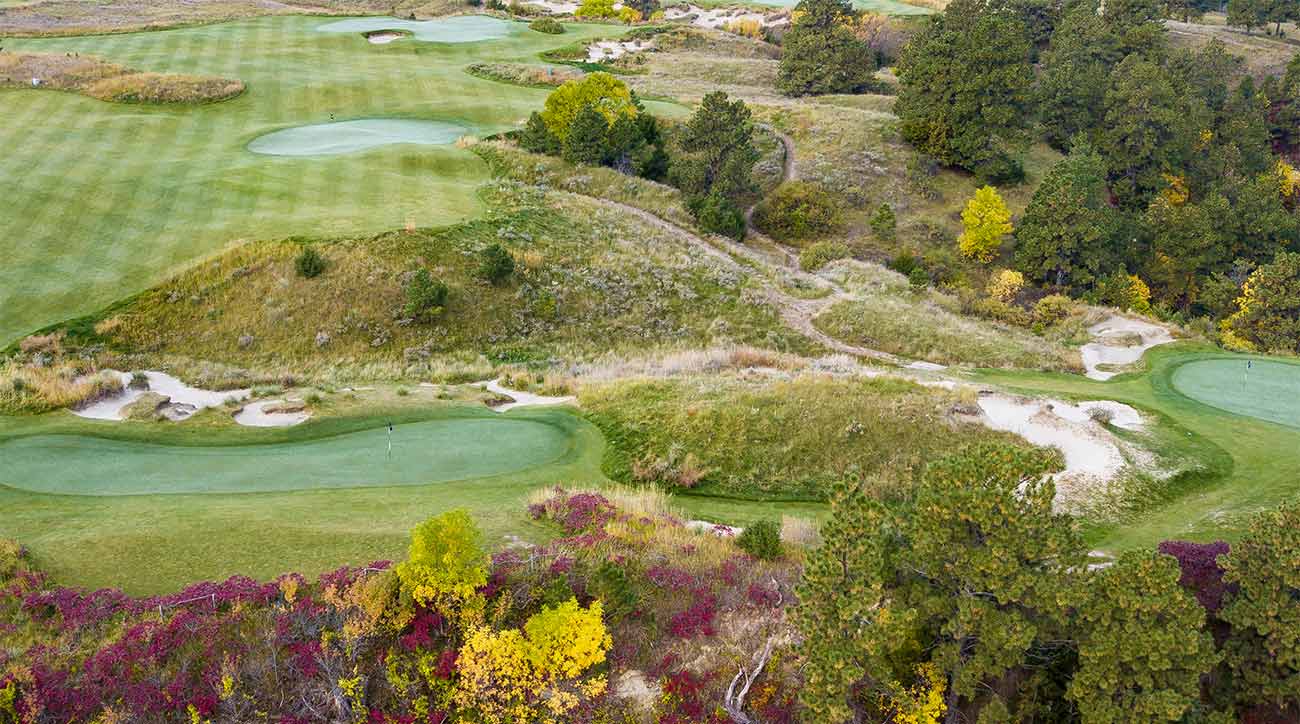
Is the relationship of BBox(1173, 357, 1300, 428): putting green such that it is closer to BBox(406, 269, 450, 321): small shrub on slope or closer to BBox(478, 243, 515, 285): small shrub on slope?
BBox(478, 243, 515, 285): small shrub on slope

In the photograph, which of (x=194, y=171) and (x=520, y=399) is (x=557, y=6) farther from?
(x=520, y=399)

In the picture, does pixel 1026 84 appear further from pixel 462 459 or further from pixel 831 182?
pixel 462 459

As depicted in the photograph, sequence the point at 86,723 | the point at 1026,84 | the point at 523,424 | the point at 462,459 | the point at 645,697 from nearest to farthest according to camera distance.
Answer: the point at 86,723 → the point at 645,697 → the point at 462,459 → the point at 523,424 → the point at 1026,84

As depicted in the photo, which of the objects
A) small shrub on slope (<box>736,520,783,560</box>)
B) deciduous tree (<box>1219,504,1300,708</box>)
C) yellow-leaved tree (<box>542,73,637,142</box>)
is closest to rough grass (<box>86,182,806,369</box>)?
yellow-leaved tree (<box>542,73,637,142</box>)

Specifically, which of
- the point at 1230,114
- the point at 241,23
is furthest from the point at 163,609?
the point at 1230,114

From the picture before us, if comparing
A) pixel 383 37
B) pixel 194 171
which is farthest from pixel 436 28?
pixel 194 171

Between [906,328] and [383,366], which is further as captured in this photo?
[906,328]

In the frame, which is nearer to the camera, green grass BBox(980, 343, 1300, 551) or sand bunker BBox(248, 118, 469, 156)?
green grass BBox(980, 343, 1300, 551)
